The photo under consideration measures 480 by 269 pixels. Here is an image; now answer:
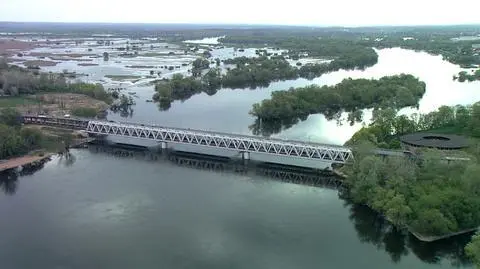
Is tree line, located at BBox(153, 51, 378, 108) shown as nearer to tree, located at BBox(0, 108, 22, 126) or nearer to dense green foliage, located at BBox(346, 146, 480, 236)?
tree, located at BBox(0, 108, 22, 126)

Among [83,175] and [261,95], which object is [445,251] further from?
[261,95]

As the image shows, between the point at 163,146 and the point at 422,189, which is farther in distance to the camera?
the point at 163,146

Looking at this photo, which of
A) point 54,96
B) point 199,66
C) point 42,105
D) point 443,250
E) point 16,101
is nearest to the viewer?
point 443,250

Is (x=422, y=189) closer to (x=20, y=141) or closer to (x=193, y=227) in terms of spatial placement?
(x=193, y=227)

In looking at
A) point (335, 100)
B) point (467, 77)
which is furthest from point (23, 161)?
point (467, 77)

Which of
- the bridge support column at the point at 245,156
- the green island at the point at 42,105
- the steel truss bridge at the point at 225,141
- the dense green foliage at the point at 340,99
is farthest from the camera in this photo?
the dense green foliage at the point at 340,99

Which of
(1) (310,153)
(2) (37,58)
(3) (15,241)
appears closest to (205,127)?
(1) (310,153)

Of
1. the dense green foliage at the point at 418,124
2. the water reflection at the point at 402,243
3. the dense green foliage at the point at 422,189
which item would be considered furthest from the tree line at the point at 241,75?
the water reflection at the point at 402,243

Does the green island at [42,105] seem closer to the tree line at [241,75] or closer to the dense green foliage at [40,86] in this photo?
the dense green foliage at [40,86]
